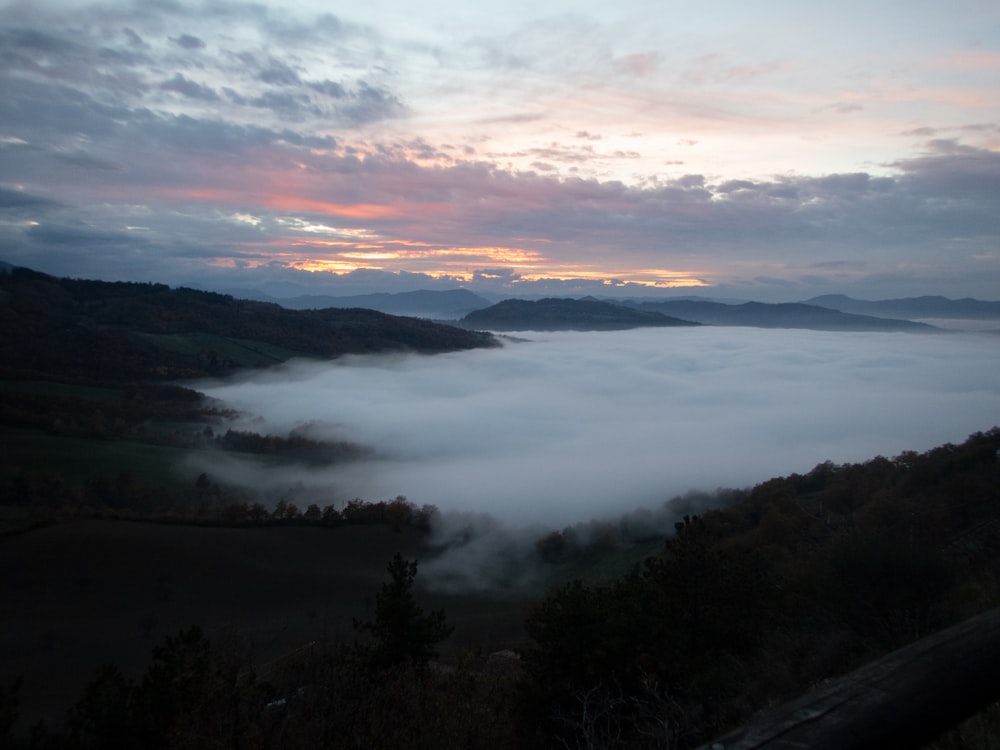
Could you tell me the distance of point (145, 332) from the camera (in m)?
136

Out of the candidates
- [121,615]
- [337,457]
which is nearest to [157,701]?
[121,615]

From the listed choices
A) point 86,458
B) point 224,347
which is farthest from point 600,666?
point 224,347

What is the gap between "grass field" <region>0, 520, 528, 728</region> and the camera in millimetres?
35406

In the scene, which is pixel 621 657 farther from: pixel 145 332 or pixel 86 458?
pixel 145 332

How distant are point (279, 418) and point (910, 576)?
394 feet

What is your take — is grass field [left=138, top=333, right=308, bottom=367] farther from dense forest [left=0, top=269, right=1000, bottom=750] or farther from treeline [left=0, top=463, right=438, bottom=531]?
dense forest [left=0, top=269, right=1000, bottom=750]

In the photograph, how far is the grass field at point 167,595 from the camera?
116 ft

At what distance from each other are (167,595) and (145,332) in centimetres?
10625

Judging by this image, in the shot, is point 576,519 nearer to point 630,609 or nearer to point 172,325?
point 630,609

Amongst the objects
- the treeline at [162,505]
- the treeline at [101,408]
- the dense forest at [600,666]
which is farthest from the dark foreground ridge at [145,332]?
the dense forest at [600,666]

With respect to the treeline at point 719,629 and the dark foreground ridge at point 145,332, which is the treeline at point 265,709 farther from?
the dark foreground ridge at point 145,332

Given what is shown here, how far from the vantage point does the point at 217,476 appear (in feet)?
254

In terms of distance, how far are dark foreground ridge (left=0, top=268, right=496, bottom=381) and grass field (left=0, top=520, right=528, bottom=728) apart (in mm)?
64873

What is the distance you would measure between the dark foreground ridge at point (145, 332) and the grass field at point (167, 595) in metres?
64.9
